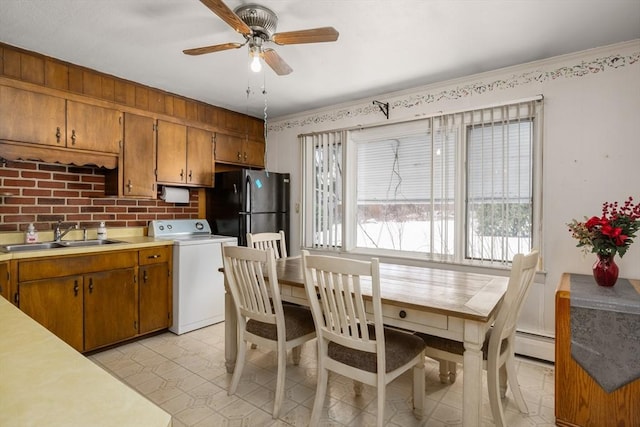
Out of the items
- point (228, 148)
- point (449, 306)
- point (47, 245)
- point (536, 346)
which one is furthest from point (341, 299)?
point (228, 148)

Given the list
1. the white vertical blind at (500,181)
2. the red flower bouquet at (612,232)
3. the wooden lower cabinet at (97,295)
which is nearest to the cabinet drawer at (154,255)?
the wooden lower cabinet at (97,295)

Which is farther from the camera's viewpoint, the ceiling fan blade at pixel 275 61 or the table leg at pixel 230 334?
the table leg at pixel 230 334

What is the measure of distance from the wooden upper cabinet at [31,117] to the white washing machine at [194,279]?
1.21 m

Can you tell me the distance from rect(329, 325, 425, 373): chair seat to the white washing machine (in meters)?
1.60

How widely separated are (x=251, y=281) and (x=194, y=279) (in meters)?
1.47

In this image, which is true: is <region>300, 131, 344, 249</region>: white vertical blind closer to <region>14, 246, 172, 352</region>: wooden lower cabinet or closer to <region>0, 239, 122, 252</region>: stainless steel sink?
<region>14, 246, 172, 352</region>: wooden lower cabinet

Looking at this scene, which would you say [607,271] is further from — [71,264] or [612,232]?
[71,264]

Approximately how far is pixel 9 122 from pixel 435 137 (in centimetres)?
339

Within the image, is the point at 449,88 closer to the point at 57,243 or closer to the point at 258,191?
the point at 258,191

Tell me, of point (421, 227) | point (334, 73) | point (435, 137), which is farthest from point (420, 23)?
point (421, 227)

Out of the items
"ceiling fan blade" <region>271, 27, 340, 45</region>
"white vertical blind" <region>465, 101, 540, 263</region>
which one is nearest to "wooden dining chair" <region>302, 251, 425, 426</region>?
"ceiling fan blade" <region>271, 27, 340, 45</region>

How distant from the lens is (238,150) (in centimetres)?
407

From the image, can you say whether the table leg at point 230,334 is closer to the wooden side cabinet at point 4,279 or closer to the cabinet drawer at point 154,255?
the cabinet drawer at point 154,255

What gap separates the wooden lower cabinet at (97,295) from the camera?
238 cm
